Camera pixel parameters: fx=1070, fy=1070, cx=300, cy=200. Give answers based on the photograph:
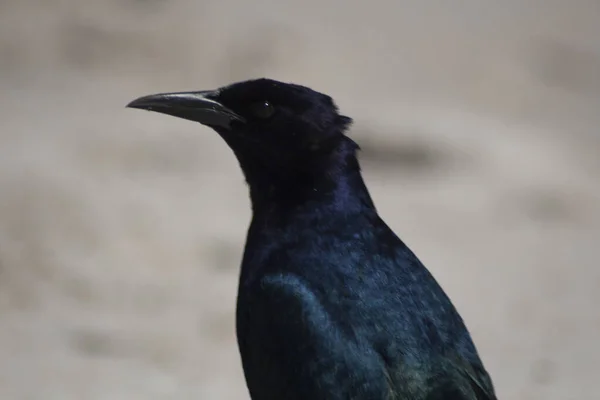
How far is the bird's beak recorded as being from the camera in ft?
9.00

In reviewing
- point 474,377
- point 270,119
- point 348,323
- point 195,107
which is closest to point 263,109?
point 270,119

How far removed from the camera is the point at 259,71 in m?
7.53

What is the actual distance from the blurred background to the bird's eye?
2.21 m

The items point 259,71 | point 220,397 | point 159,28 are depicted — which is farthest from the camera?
point 159,28

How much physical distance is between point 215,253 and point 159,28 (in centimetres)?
300

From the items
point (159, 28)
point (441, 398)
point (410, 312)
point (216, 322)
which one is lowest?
point (441, 398)

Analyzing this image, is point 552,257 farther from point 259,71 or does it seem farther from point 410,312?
point 410,312

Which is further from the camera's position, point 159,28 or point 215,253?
point 159,28

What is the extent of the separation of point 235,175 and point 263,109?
3888mm

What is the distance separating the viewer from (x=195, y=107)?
9.07ft

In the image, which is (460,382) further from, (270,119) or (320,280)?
(270,119)

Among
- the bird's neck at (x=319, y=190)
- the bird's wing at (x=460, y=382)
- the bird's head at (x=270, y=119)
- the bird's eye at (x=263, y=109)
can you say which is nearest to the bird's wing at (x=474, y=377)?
the bird's wing at (x=460, y=382)

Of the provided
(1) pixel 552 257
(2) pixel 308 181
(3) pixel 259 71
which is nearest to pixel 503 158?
(1) pixel 552 257

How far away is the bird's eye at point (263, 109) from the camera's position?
2691 millimetres
